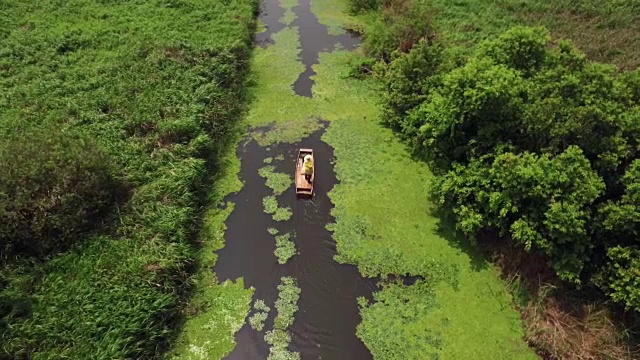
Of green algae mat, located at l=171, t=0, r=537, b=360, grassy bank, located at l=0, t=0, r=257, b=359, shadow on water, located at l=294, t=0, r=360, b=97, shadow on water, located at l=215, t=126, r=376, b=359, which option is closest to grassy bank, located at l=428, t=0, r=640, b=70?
shadow on water, located at l=294, t=0, r=360, b=97

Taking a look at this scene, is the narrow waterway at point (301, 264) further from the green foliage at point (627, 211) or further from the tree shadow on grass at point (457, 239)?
the green foliage at point (627, 211)

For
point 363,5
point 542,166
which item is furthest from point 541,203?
point 363,5

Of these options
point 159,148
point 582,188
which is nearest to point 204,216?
point 159,148

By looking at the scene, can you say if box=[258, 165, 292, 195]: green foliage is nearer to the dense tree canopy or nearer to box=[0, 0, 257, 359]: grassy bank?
box=[0, 0, 257, 359]: grassy bank

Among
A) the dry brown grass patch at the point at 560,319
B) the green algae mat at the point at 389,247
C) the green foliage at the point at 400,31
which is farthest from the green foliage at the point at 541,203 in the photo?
the green foliage at the point at 400,31

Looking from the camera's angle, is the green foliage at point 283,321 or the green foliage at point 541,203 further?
the green foliage at point 283,321

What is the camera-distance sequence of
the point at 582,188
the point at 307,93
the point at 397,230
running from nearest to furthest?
1. the point at 582,188
2. the point at 397,230
3. the point at 307,93

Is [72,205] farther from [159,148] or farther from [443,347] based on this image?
[443,347]
